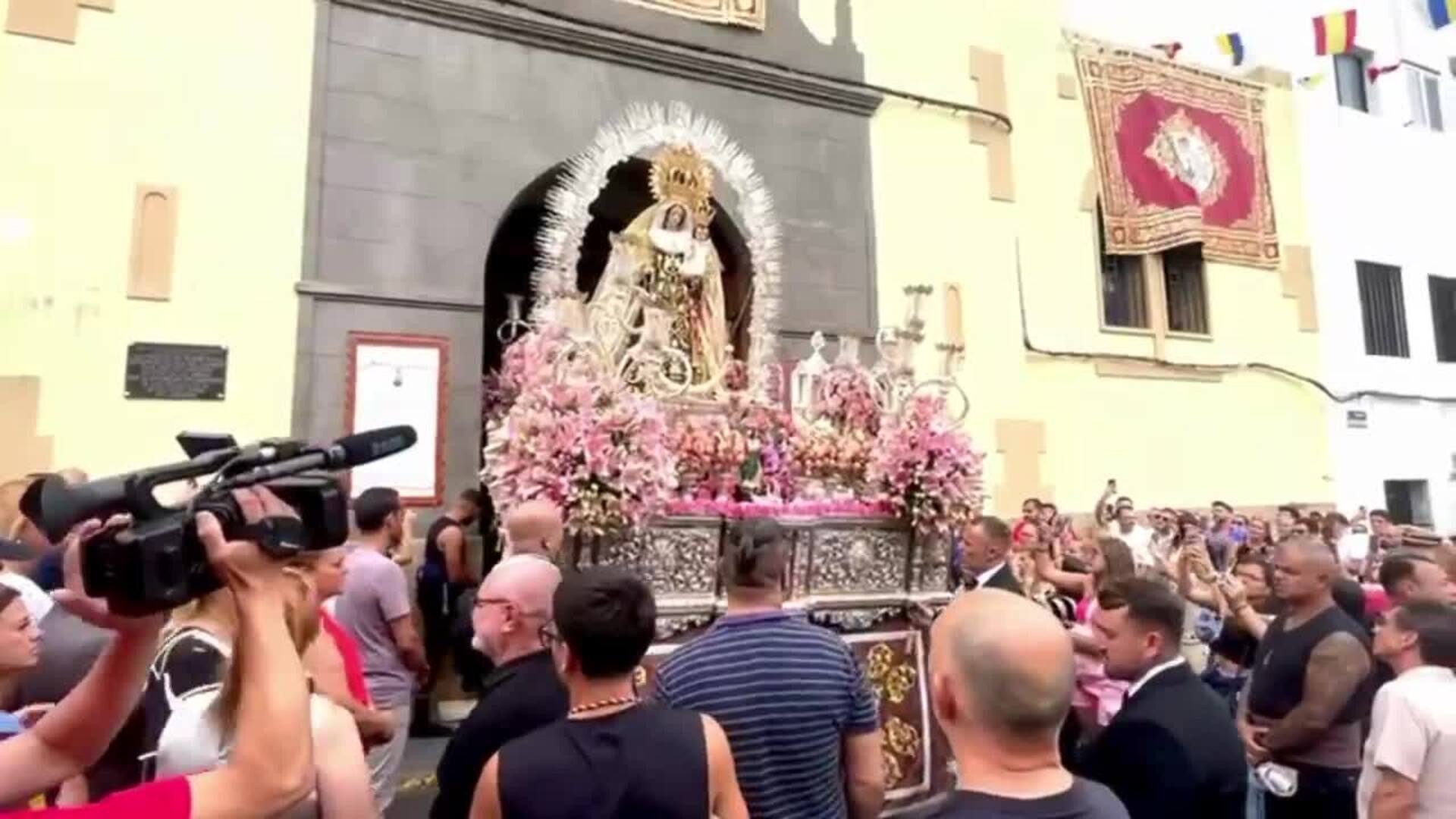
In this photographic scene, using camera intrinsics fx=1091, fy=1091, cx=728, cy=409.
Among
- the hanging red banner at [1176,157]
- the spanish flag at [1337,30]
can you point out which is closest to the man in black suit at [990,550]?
the hanging red banner at [1176,157]

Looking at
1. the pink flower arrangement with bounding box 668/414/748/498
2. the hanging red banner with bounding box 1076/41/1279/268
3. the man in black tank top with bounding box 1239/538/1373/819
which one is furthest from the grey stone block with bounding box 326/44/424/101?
the hanging red banner with bounding box 1076/41/1279/268

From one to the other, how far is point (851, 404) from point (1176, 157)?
840 cm

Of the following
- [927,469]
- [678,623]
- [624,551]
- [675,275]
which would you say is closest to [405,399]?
[675,275]

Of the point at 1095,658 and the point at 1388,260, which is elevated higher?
the point at 1388,260

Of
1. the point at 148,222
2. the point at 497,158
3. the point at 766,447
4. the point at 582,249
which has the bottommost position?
the point at 766,447

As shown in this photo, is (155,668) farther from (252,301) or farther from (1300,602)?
(252,301)

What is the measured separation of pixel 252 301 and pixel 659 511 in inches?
146

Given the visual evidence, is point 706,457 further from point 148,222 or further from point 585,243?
point 585,243

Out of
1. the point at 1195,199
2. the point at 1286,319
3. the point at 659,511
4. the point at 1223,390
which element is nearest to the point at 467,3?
the point at 659,511

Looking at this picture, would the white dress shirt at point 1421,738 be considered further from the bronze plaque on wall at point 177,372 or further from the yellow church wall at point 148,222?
the bronze plaque on wall at point 177,372

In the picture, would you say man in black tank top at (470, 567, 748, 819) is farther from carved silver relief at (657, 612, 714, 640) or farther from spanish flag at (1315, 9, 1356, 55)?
spanish flag at (1315, 9, 1356, 55)

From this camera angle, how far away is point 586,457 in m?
4.90

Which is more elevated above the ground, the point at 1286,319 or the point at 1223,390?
the point at 1286,319

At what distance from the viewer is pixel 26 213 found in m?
6.64
